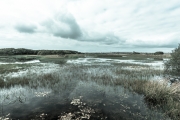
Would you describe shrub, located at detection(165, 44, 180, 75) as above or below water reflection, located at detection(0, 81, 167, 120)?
above

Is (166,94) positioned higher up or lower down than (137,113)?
higher up

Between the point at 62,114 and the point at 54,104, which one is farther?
the point at 54,104

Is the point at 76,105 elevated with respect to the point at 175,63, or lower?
lower

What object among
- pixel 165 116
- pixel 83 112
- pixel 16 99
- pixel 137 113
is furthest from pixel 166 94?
pixel 16 99

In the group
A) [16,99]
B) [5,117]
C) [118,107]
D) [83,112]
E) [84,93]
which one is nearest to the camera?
[5,117]

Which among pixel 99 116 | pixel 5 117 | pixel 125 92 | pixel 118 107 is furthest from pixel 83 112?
pixel 125 92

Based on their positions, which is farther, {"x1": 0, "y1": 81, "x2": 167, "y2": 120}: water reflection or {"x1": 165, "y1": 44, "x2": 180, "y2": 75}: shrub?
{"x1": 165, "y1": 44, "x2": 180, "y2": 75}: shrub

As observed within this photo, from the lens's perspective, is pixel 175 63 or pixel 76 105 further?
pixel 175 63

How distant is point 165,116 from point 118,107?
342 centimetres

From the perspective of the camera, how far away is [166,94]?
11.0m

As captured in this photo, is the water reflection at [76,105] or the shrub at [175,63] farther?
the shrub at [175,63]

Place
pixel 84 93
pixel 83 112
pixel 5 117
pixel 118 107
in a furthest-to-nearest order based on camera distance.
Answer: pixel 84 93, pixel 118 107, pixel 83 112, pixel 5 117

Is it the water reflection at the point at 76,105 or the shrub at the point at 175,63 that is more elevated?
the shrub at the point at 175,63

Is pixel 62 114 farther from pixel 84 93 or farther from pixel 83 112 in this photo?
pixel 84 93
